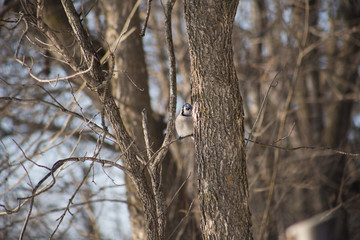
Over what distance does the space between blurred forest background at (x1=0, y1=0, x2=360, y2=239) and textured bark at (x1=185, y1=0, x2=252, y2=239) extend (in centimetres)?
110

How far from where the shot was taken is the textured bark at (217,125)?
2.21m

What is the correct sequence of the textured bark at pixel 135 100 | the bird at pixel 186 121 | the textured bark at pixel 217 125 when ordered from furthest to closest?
the textured bark at pixel 135 100
the bird at pixel 186 121
the textured bark at pixel 217 125

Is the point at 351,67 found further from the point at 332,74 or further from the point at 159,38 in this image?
the point at 159,38

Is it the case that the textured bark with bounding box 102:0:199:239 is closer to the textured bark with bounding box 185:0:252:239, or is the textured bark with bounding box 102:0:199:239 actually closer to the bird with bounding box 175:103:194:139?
the bird with bounding box 175:103:194:139

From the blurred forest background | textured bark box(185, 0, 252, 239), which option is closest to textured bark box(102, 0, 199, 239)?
the blurred forest background

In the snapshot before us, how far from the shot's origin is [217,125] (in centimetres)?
223

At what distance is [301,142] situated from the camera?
777cm

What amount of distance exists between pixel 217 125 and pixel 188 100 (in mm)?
3422

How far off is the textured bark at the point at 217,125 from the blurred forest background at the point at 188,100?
1.10m

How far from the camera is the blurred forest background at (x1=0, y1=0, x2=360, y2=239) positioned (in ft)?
13.1

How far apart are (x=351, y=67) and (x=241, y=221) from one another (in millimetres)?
5625

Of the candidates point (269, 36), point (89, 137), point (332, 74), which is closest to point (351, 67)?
point (332, 74)

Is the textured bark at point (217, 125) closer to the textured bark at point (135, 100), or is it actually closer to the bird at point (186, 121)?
the bird at point (186, 121)

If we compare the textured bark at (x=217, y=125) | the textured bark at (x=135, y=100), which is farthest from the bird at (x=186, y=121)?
the textured bark at (x=217, y=125)
